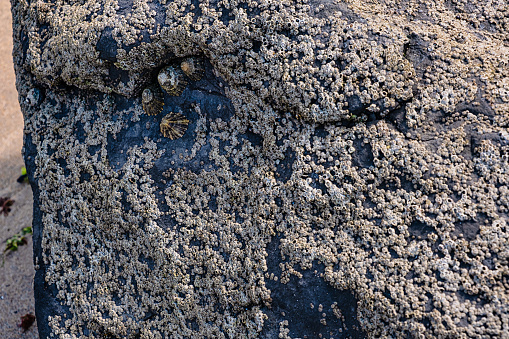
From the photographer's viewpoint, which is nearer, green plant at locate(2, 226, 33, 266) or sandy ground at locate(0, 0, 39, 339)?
sandy ground at locate(0, 0, 39, 339)

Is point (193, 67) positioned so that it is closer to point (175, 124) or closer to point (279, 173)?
point (175, 124)

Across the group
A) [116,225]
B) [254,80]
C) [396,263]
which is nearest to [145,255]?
[116,225]

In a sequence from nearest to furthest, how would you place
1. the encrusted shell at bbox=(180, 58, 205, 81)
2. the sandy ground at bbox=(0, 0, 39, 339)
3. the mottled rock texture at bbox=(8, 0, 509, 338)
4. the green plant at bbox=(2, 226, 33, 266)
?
the mottled rock texture at bbox=(8, 0, 509, 338) < the encrusted shell at bbox=(180, 58, 205, 81) < the sandy ground at bbox=(0, 0, 39, 339) < the green plant at bbox=(2, 226, 33, 266)

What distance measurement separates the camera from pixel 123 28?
3.00 metres

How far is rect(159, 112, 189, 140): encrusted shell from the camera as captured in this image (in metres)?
3.04

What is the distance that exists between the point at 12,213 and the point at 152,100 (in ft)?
10.9

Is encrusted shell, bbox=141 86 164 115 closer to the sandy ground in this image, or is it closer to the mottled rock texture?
the mottled rock texture

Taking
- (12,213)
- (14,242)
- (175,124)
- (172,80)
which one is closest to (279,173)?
(175,124)

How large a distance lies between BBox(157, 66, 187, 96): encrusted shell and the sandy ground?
9.48 ft

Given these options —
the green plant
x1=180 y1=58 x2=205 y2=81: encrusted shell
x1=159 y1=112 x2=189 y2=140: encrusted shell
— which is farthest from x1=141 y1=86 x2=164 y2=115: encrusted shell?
the green plant

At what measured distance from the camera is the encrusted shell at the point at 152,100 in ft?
10.3

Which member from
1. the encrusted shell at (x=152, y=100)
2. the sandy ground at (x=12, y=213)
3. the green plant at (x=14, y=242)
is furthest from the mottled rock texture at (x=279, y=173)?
the green plant at (x=14, y=242)

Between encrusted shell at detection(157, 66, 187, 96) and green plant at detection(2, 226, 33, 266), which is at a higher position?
encrusted shell at detection(157, 66, 187, 96)

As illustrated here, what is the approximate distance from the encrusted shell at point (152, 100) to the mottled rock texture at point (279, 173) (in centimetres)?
3
